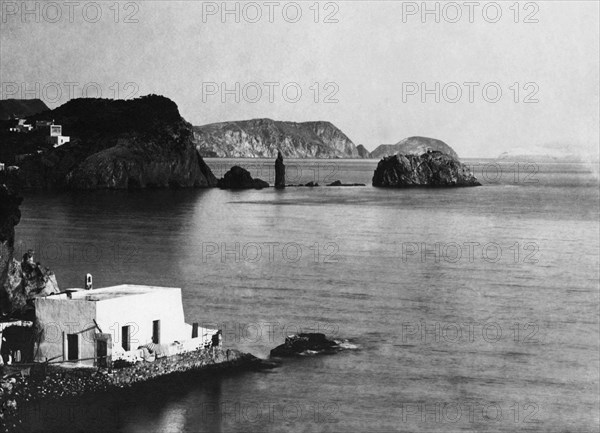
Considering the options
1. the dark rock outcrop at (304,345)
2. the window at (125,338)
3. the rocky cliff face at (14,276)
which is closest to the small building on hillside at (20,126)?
the rocky cliff face at (14,276)

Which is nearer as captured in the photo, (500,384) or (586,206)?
(500,384)

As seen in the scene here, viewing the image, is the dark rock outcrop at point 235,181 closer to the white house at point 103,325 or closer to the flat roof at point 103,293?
the flat roof at point 103,293

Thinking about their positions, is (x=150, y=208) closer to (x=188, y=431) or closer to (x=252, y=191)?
(x=252, y=191)

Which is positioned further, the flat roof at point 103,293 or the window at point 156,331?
the window at point 156,331

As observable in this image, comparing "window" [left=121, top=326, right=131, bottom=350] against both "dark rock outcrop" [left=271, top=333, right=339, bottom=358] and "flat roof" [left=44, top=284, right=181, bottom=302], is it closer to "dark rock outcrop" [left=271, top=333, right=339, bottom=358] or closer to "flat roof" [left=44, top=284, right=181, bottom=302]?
"flat roof" [left=44, top=284, right=181, bottom=302]

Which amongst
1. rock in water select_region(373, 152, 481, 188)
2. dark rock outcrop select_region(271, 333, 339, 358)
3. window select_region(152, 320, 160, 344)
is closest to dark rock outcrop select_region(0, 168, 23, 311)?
window select_region(152, 320, 160, 344)

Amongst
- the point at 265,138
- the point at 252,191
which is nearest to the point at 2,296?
the point at 252,191
